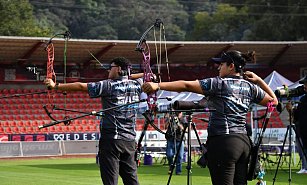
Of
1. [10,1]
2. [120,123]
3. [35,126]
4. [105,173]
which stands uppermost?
[10,1]

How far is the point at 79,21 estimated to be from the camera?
4129 inches

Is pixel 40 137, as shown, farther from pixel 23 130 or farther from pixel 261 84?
pixel 261 84

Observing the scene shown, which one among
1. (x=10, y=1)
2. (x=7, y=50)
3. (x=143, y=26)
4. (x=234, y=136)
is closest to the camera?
(x=234, y=136)

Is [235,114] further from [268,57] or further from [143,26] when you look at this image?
[143,26]

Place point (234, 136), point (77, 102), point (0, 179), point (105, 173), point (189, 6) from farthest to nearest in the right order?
1. point (189, 6)
2. point (77, 102)
3. point (0, 179)
4. point (105, 173)
5. point (234, 136)

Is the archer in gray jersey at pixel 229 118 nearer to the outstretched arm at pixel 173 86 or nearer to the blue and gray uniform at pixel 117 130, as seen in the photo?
the outstretched arm at pixel 173 86

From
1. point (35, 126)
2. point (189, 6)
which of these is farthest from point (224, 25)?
point (35, 126)

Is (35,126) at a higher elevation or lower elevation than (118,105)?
→ lower

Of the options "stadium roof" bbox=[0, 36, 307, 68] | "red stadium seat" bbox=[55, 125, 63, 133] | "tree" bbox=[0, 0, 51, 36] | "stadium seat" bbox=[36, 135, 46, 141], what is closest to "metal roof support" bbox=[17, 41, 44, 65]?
"stadium roof" bbox=[0, 36, 307, 68]

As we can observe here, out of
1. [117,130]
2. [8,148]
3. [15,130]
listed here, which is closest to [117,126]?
[117,130]

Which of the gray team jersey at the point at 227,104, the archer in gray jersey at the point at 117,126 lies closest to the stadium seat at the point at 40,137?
the archer in gray jersey at the point at 117,126

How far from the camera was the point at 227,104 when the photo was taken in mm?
8367

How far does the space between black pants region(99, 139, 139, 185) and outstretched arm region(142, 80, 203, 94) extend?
217 cm

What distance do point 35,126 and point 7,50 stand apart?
13.9 feet
